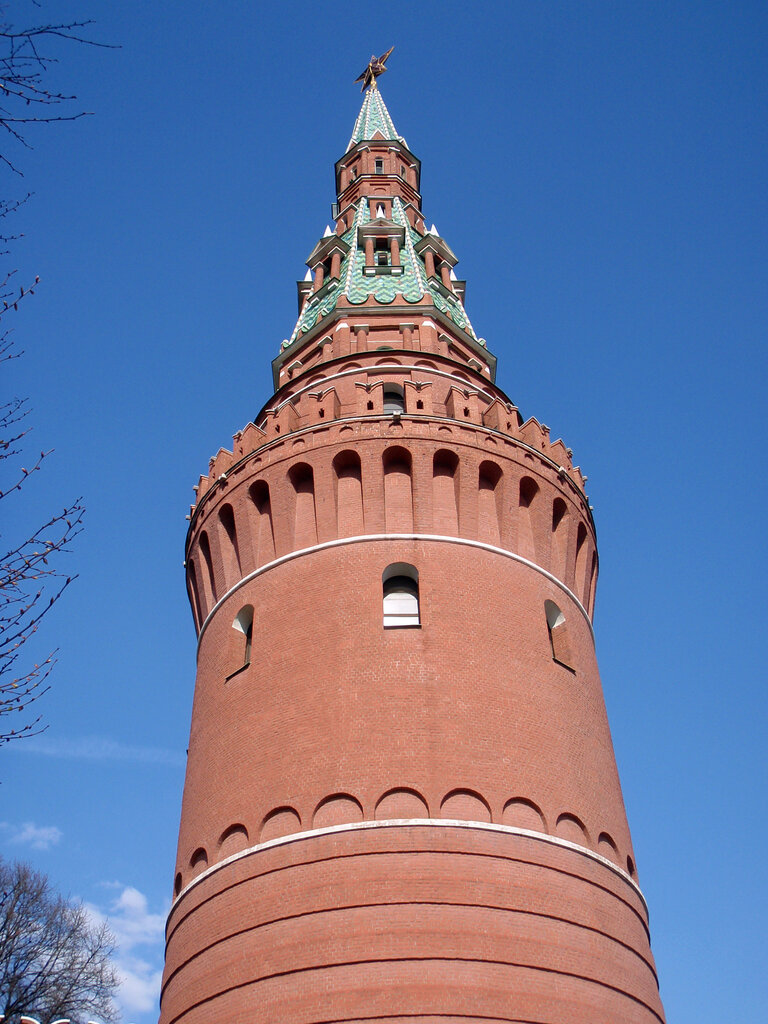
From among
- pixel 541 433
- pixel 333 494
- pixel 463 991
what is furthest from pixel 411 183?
pixel 463 991

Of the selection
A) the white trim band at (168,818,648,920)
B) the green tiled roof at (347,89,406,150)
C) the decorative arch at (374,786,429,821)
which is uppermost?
the green tiled roof at (347,89,406,150)

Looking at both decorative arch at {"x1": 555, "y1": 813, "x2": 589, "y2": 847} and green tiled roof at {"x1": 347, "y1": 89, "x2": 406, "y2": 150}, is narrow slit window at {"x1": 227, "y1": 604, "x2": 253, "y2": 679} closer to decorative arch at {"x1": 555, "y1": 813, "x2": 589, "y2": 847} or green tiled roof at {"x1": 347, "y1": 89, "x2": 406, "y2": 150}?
decorative arch at {"x1": 555, "y1": 813, "x2": 589, "y2": 847}

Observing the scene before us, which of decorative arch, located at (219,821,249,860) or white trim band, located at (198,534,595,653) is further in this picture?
white trim band, located at (198,534,595,653)

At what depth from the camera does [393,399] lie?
901 inches

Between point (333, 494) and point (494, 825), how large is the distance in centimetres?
659

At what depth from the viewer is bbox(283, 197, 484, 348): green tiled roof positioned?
25.9m

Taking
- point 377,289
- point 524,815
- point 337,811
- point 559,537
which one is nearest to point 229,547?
point 559,537

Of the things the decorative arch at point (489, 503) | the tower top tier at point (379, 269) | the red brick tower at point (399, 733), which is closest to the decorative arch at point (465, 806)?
Answer: the red brick tower at point (399, 733)

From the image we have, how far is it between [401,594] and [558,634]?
2918mm

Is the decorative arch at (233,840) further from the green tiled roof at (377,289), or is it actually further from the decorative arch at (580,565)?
the green tiled roof at (377,289)

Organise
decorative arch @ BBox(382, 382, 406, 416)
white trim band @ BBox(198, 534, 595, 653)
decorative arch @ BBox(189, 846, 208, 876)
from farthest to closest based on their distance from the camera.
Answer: decorative arch @ BBox(382, 382, 406, 416) → white trim band @ BBox(198, 534, 595, 653) → decorative arch @ BBox(189, 846, 208, 876)

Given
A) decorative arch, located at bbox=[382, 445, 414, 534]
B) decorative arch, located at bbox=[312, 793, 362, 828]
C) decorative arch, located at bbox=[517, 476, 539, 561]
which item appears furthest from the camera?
decorative arch, located at bbox=[517, 476, 539, 561]

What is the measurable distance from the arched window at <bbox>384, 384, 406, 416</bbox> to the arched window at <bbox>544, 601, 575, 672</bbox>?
529 cm

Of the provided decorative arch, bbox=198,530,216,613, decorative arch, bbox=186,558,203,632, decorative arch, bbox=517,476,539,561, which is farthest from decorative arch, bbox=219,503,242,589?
decorative arch, bbox=517,476,539,561
